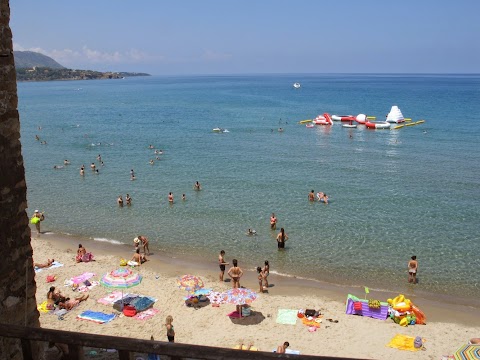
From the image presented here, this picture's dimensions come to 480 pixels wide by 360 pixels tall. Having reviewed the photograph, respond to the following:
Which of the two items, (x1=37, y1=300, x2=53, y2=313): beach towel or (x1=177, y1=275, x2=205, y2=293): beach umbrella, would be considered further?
(x1=177, y1=275, x2=205, y2=293): beach umbrella

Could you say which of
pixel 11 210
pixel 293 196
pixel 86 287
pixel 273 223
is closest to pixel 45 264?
pixel 86 287

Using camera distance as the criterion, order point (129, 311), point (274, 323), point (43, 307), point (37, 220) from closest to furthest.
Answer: point (274, 323) → point (129, 311) → point (43, 307) → point (37, 220)

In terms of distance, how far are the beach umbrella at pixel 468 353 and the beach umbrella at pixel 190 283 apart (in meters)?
8.60

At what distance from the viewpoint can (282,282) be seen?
700 inches

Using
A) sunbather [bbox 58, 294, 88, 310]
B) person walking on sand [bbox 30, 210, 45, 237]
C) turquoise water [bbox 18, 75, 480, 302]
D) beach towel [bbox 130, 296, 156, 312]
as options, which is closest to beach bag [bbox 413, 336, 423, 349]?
turquoise water [bbox 18, 75, 480, 302]

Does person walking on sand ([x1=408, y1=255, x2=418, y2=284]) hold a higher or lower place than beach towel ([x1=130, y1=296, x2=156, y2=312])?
higher

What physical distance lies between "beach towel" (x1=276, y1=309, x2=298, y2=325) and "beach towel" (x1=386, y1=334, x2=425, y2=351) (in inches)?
114

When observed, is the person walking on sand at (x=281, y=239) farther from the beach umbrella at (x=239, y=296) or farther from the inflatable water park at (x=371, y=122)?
the inflatable water park at (x=371, y=122)

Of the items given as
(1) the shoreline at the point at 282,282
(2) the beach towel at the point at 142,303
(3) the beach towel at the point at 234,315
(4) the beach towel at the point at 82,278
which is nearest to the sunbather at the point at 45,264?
(4) the beach towel at the point at 82,278

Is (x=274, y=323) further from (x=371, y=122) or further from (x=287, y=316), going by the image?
(x=371, y=122)

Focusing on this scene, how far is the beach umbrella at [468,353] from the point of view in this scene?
11831 millimetres

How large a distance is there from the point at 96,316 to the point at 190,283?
11.9 ft

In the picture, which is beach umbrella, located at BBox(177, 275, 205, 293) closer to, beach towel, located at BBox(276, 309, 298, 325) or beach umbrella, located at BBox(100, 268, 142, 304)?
beach umbrella, located at BBox(100, 268, 142, 304)

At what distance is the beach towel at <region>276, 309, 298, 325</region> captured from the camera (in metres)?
14.3
